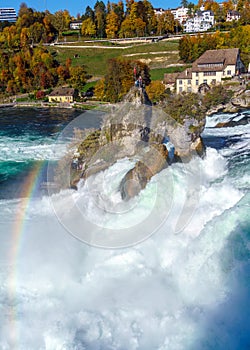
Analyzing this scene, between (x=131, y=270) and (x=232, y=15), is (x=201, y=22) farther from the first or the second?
(x=131, y=270)

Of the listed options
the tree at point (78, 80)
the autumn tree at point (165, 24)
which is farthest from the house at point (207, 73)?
the autumn tree at point (165, 24)

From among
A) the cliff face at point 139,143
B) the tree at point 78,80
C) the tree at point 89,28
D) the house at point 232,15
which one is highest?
→ the house at point 232,15

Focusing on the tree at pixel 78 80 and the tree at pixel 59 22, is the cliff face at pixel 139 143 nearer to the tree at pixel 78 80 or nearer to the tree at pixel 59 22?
the tree at pixel 78 80

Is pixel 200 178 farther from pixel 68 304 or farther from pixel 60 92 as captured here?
pixel 60 92

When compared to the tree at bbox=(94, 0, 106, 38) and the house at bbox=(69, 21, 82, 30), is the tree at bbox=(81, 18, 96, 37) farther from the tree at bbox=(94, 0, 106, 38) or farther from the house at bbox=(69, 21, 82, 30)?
the house at bbox=(69, 21, 82, 30)

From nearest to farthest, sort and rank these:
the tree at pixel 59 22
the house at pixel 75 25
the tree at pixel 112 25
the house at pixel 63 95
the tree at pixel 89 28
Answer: the house at pixel 63 95, the tree at pixel 112 25, the tree at pixel 89 28, the tree at pixel 59 22, the house at pixel 75 25

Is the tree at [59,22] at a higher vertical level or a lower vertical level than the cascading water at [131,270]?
higher

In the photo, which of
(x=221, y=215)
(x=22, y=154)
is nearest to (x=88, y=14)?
(x=22, y=154)

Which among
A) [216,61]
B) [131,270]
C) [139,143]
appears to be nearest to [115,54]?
[216,61]
